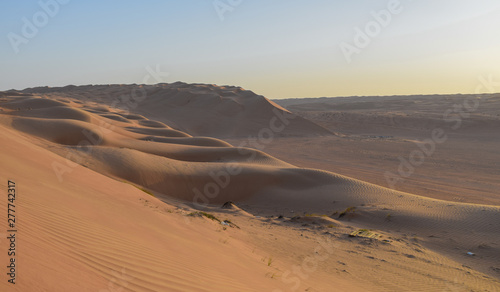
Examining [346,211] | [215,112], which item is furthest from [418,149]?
[215,112]

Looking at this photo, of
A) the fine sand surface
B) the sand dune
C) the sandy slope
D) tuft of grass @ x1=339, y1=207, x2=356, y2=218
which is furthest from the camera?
the sand dune

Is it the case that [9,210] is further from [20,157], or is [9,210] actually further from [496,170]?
[496,170]

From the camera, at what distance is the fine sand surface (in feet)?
14.0

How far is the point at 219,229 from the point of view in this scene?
824cm

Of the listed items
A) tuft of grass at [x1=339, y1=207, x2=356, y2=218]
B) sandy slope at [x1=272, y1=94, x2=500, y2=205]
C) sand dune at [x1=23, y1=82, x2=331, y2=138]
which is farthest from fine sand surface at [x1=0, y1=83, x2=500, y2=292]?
sand dune at [x1=23, y1=82, x2=331, y2=138]

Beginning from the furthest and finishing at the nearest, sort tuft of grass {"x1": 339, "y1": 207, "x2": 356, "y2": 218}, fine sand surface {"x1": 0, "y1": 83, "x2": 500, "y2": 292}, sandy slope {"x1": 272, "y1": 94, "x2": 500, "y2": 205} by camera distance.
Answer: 1. sandy slope {"x1": 272, "y1": 94, "x2": 500, "y2": 205}
2. tuft of grass {"x1": 339, "y1": 207, "x2": 356, "y2": 218}
3. fine sand surface {"x1": 0, "y1": 83, "x2": 500, "y2": 292}

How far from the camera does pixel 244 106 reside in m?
47.2

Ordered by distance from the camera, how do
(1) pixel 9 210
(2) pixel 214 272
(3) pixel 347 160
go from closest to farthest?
(1) pixel 9 210 < (2) pixel 214 272 < (3) pixel 347 160

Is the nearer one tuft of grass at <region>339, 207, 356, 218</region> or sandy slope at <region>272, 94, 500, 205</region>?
tuft of grass at <region>339, 207, 356, 218</region>

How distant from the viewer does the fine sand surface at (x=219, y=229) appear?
4.27 m

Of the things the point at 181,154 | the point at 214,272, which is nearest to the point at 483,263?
the point at 214,272

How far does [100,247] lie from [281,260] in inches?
136

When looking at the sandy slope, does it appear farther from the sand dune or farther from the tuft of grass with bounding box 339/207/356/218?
the sand dune

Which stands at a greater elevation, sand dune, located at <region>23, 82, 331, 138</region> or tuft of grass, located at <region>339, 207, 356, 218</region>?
sand dune, located at <region>23, 82, 331, 138</region>
